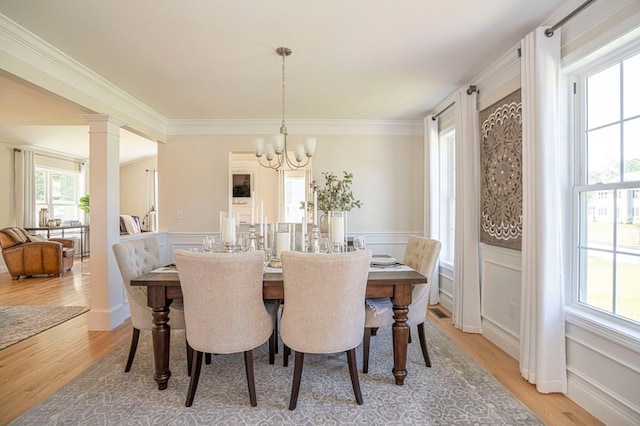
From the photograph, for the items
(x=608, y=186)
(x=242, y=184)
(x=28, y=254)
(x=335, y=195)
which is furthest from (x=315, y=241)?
(x=28, y=254)

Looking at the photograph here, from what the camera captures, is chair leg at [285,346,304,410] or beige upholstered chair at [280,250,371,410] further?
chair leg at [285,346,304,410]

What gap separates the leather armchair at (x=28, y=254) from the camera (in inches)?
205

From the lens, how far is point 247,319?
1.88 m

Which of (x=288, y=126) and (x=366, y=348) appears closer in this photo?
(x=366, y=348)

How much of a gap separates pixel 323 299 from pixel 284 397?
0.76 m

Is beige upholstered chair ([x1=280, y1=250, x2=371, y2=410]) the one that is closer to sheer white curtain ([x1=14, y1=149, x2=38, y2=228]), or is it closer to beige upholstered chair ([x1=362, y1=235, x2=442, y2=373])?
beige upholstered chair ([x1=362, y1=235, x2=442, y2=373])

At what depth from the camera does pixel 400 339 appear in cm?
211

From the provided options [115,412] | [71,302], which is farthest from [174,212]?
[115,412]

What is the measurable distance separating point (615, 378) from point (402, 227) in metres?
2.98

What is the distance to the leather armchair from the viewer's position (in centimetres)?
520

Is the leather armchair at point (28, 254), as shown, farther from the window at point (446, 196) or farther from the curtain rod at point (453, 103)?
the curtain rod at point (453, 103)

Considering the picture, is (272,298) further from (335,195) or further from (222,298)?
(335,195)

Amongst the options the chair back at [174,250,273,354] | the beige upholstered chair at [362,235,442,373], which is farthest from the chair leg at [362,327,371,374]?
the chair back at [174,250,273,354]

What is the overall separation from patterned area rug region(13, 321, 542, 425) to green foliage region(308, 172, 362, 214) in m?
2.11
